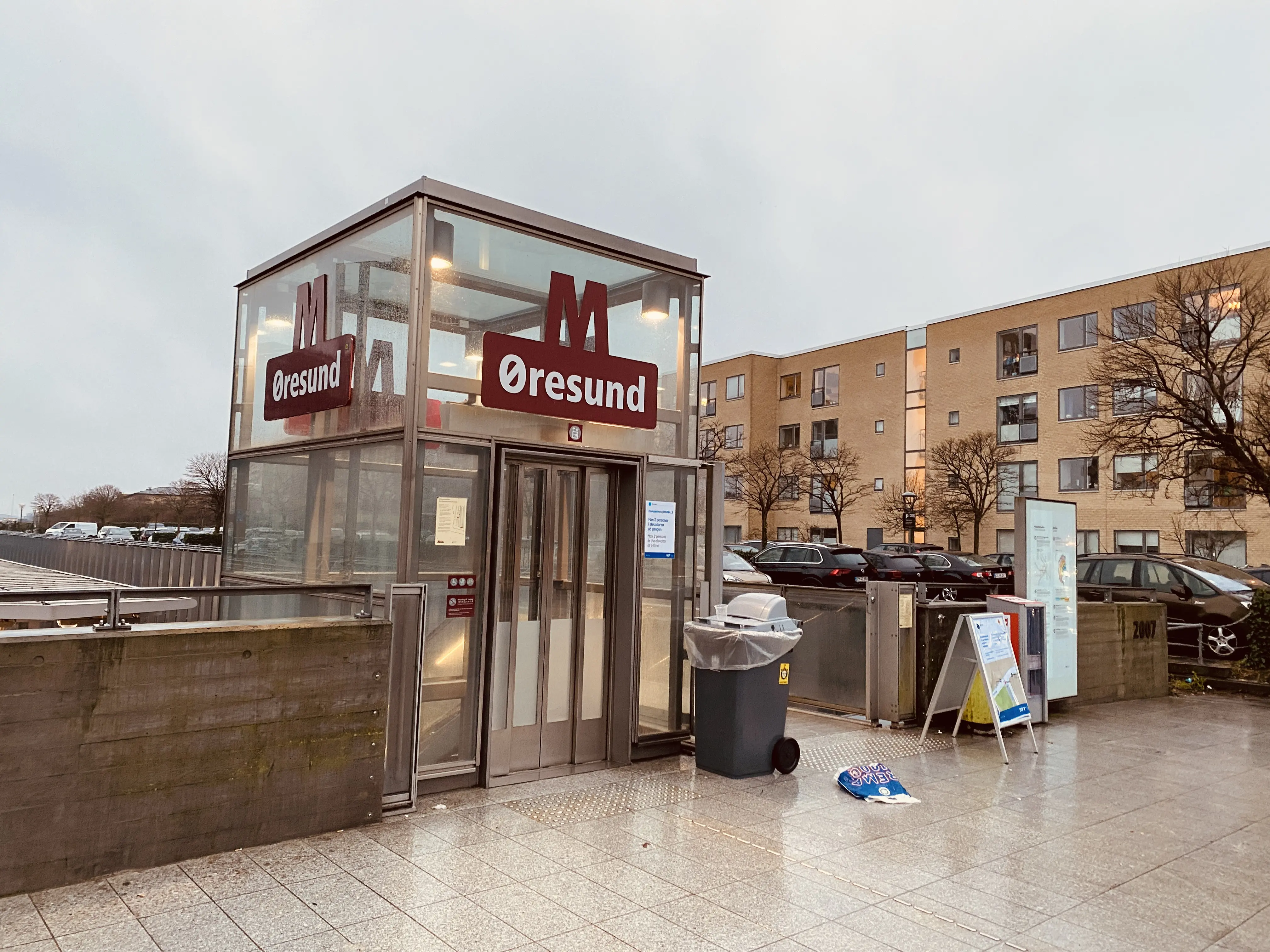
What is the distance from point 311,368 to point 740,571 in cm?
1365

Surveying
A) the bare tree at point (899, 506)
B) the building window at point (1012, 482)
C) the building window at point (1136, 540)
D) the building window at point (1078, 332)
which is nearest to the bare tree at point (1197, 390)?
the building window at point (1136, 540)

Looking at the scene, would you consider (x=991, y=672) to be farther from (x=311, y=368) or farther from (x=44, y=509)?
(x=44, y=509)

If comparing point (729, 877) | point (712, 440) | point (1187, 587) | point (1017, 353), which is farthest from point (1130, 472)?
point (729, 877)

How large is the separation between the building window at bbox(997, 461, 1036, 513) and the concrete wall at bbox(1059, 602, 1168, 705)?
28.5m

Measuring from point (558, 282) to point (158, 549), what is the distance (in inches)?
341

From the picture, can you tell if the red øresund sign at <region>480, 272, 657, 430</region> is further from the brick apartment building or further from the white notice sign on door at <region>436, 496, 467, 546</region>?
the brick apartment building

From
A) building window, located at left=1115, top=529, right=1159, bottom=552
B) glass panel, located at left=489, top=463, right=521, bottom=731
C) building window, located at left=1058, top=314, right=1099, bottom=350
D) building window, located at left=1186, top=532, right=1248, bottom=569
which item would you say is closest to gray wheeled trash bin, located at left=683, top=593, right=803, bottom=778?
glass panel, located at left=489, top=463, right=521, bottom=731

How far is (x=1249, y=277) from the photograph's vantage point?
85.4 ft

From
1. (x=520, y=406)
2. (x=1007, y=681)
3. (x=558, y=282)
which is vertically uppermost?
(x=558, y=282)

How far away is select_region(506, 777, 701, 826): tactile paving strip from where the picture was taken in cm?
584

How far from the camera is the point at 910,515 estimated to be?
3678 centimetres

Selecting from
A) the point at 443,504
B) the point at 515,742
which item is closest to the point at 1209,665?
the point at 515,742

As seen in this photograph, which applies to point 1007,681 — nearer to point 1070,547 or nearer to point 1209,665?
point 1070,547

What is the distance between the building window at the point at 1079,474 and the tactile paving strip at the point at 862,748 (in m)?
31.2
